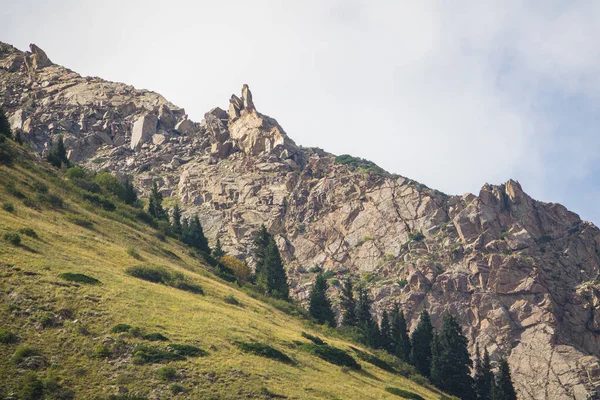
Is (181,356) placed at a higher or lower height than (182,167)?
lower

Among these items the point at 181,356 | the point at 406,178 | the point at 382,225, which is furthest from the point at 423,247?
the point at 181,356

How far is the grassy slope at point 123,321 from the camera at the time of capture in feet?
123

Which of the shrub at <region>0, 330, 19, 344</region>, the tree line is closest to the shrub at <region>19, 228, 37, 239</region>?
the shrub at <region>0, 330, 19, 344</region>

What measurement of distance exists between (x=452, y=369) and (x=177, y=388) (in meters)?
55.4

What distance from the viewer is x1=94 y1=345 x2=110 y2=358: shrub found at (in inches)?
→ 1527

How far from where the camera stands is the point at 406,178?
485 feet

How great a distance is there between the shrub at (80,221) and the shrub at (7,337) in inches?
1375

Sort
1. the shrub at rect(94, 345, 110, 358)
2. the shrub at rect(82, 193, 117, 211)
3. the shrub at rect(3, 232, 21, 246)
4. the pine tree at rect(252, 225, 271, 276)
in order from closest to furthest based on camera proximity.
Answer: the shrub at rect(94, 345, 110, 358), the shrub at rect(3, 232, 21, 246), the shrub at rect(82, 193, 117, 211), the pine tree at rect(252, 225, 271, 276)

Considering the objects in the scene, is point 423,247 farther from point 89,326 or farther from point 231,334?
point 89,326

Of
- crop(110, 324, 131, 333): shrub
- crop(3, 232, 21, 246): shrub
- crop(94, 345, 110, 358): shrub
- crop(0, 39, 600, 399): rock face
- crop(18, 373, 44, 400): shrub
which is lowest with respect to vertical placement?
crop(18, 373, 44, 400): shrub

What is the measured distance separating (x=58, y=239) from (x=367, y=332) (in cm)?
4941

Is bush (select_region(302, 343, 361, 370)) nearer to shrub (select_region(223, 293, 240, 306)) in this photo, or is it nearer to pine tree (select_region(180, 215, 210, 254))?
shrub (select_region(223, 293, 240, 306))

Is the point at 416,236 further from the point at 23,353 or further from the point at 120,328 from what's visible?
the point at 23,353

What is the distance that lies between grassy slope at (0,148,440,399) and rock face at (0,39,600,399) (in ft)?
158
